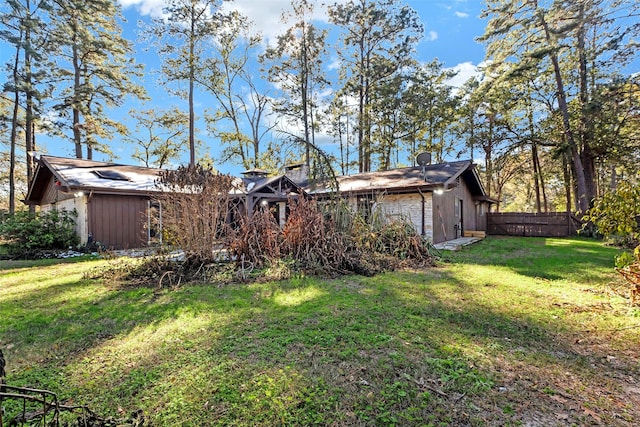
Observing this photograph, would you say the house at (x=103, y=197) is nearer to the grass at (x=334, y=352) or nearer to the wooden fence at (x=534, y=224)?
the grass at (x=334, y=352)

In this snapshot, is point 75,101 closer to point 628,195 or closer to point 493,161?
point 628,195

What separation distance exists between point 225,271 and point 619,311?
6.28 metres

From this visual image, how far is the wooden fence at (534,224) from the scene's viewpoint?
15414 mm

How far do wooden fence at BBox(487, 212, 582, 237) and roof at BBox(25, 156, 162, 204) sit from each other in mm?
17695

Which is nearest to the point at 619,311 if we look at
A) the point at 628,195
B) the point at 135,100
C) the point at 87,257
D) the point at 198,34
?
the point at 628,195

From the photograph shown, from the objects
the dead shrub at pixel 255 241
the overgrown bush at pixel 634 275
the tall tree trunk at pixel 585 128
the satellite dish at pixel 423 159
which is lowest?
the overgrown bush at pixel 634 275

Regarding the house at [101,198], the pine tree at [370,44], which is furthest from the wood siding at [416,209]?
the pine tree at [370,44]

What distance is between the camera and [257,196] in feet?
45.9

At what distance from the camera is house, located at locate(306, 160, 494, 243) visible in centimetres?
1130

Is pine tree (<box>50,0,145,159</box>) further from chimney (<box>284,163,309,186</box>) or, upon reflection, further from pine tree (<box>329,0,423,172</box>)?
pine tree (<box>329,0,423,172</box>)

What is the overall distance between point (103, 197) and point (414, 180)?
38.0ft

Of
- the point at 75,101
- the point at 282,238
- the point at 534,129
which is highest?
the point at 75,101

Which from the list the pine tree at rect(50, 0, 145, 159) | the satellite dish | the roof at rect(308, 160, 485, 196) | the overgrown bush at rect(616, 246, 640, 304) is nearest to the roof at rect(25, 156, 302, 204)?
the roof at rect(308, 160, 485, 196)

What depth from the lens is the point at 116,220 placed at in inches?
442
